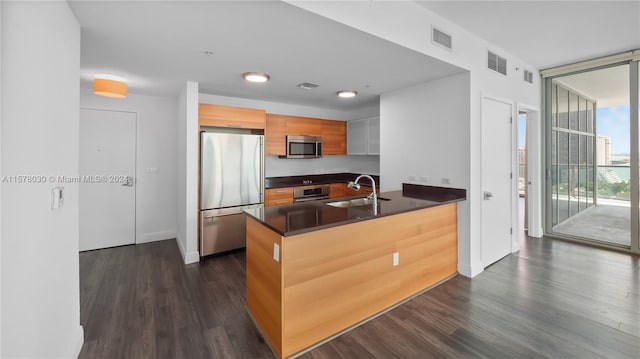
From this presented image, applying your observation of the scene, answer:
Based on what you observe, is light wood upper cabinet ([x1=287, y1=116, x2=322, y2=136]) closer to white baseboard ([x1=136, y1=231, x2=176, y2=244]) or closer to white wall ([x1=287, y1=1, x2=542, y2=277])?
white wall ([x1=287, y1=1, x2=542, y2=277])

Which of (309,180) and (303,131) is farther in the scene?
(309,180)

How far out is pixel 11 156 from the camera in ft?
3.70

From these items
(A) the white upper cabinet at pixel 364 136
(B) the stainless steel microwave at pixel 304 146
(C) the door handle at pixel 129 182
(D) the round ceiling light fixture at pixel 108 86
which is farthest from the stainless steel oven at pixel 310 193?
(D) the round ceiling light fixture at pixel 108 86

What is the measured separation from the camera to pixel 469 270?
3.11m

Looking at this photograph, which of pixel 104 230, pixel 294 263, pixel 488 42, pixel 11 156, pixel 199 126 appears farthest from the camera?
pixel 104 230

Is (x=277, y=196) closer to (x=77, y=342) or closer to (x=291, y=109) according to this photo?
(x=291, y=109)

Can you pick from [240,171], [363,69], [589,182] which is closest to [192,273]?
[240,171]

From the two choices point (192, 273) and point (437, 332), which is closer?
point (437, 332)

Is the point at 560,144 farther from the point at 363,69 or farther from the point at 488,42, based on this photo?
the point at 363,69

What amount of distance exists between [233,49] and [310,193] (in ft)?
9.71

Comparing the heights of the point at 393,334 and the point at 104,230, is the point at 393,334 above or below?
below

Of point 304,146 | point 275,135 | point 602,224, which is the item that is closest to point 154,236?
point 275,135

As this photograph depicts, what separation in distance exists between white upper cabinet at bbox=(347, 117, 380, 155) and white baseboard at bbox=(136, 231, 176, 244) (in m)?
3.66

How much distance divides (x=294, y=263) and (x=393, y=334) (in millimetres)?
1010
